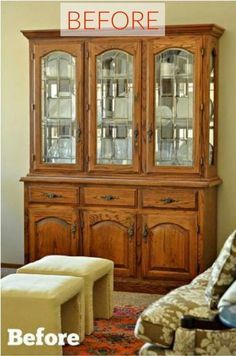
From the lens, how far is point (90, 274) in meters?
4.67

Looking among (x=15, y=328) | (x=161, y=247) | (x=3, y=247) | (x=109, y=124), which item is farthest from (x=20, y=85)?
(x=15, y=328)

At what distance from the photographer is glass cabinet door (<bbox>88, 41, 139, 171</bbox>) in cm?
571

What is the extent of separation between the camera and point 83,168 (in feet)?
19.1

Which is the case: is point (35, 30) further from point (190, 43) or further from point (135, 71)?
point (190, 43)

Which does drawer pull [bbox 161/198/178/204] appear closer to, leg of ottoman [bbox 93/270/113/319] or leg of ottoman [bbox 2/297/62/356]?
leg of ottoman [bbox 93/270/113/319]

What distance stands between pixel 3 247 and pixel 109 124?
1599mm

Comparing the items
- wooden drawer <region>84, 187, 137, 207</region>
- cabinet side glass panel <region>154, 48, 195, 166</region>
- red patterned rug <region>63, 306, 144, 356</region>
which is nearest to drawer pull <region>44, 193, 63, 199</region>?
wooden drawer <region>84, 187, 137, 207</region>

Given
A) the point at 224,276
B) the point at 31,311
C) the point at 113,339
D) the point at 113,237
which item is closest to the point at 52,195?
the point at 113,237

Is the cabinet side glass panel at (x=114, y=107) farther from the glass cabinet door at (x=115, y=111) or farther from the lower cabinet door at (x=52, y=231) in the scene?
the lower cabinet door at (x=52, y=231)

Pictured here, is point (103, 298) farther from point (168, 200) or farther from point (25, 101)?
point (25, 101)

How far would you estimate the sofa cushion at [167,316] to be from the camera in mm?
3609

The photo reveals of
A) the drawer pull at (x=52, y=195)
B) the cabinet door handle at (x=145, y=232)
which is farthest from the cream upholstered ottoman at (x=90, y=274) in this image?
→ the drawer pull at (x=52, y=195)

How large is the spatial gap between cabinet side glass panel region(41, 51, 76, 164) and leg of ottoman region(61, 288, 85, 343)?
164cm

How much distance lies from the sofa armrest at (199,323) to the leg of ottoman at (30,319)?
0.86 metres
